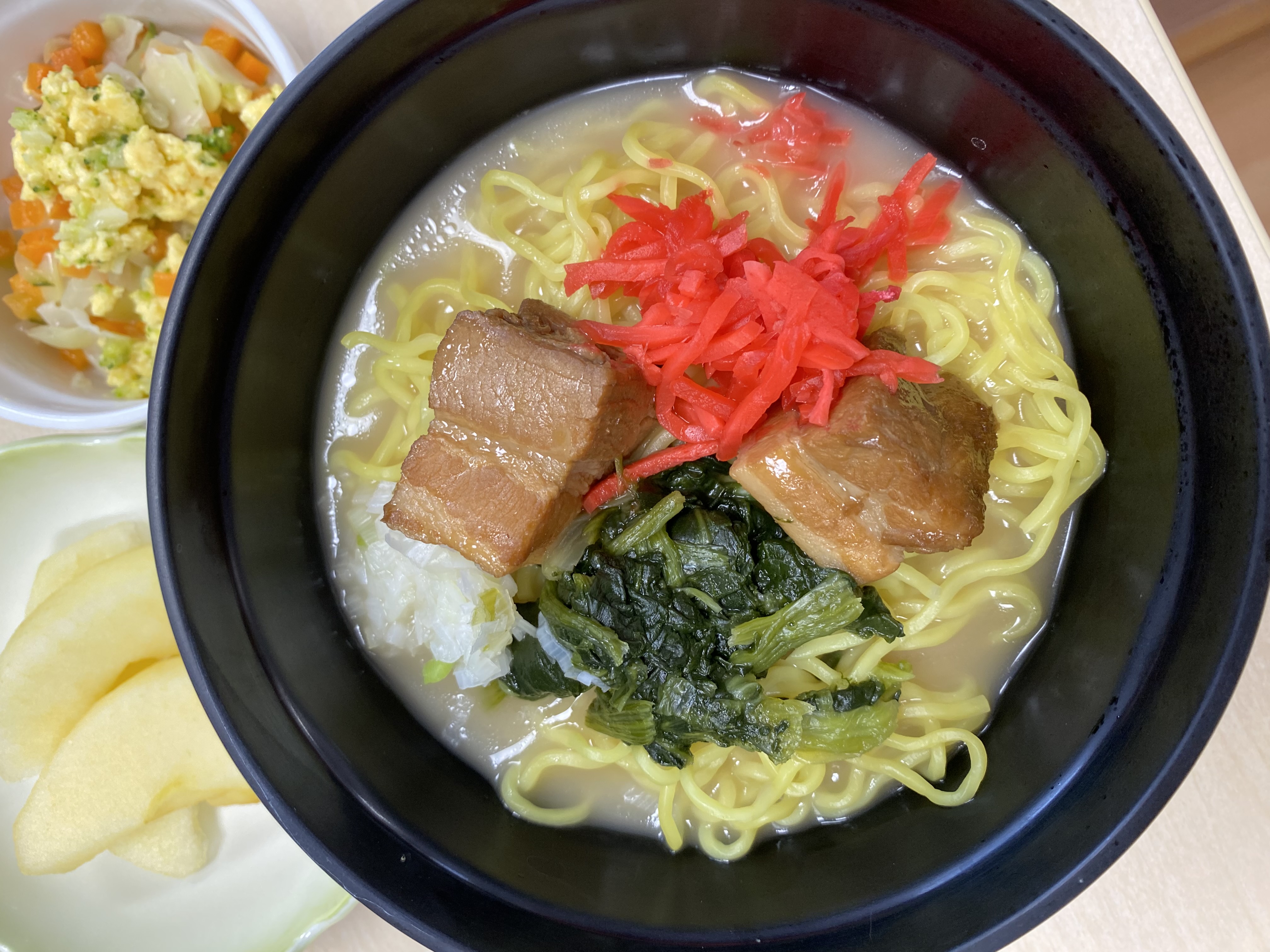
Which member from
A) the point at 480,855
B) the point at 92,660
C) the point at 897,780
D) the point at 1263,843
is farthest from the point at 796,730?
the point at 92,660

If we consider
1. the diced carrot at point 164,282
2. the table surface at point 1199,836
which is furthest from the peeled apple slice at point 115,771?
the table surface at point 1199,836

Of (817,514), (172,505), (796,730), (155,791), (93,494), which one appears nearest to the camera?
(172,505)

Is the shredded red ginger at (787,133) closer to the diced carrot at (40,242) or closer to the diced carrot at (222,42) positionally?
the diced carrot at (222,42)

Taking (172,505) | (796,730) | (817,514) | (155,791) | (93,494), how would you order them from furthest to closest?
(93,494) → (155,791) → (796,730) → (817,514) → (172,505)

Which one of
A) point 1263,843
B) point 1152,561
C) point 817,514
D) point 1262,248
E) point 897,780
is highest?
point 1262,248

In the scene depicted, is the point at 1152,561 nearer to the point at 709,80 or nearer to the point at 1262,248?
the point at 1262,248

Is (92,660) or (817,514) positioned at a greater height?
(817,514)
